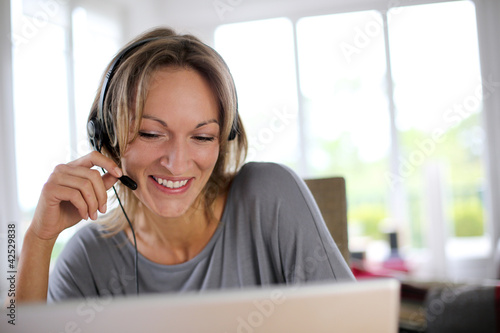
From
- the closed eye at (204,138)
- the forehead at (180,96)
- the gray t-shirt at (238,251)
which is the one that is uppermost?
the forehead at (180,96)

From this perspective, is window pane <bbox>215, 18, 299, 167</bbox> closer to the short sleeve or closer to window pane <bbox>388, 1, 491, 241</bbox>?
Result: window pane <bbox>388, 1, 491, 241</bbox>

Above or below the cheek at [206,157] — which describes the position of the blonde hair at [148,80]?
above

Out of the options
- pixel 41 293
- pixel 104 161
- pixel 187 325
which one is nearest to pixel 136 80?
pixel 104 161

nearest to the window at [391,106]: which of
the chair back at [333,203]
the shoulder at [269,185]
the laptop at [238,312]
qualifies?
the chair back at [333,203]

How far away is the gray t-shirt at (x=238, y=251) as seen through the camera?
99cm

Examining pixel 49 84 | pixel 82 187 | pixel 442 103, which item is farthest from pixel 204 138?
pixel 442 103

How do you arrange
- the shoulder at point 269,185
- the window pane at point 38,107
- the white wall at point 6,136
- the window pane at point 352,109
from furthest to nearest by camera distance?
the window pane at point 352,109
the window pane at point 38,107
the white wall at point 6,136
the shoulder at point 269,185

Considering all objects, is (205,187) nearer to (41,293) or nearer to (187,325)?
(41,293)

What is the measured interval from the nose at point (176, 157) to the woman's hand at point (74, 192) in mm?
94

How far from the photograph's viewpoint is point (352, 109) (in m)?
4.88

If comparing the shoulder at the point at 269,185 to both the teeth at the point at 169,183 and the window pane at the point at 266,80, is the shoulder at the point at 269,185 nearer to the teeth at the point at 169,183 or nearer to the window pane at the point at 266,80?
the teeth at the point at 169,183

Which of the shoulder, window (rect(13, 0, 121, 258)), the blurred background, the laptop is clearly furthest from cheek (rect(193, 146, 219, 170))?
the blurred background

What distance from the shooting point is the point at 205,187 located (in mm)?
1128

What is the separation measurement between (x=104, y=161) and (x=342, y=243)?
0.55 metres
